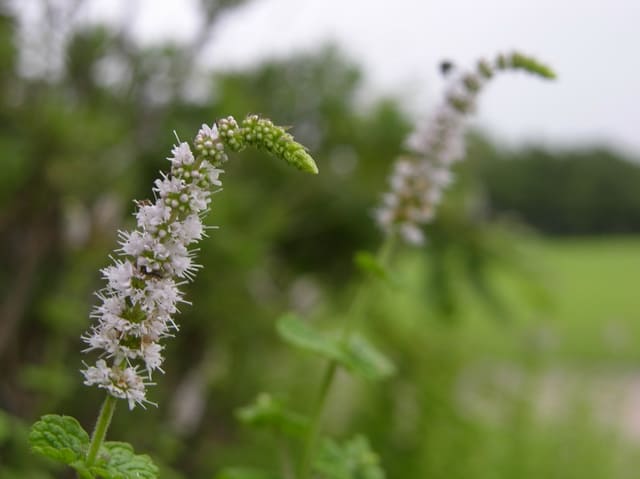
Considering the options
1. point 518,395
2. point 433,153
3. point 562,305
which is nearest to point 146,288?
point 433,153

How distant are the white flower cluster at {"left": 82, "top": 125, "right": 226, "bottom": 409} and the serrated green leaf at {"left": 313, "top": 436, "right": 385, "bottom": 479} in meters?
0.65

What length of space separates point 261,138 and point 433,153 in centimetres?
88

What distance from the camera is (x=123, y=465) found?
966 millimetres

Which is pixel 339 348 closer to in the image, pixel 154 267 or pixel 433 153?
pixel 433 153

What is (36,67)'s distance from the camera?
343 cm

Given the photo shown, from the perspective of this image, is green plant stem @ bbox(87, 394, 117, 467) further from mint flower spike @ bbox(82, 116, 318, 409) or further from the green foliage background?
the green foliage background

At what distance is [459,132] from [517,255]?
2.93 m

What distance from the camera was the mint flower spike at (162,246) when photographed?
0.88 meters

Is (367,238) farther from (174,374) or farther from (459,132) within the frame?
(459,132)

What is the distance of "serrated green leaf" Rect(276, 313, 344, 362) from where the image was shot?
146 centimetres

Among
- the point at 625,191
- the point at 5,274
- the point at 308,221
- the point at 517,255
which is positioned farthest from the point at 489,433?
the point at 625,191

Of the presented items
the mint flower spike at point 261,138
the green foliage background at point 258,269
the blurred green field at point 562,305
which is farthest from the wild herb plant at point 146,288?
the green foliage background at point 258,269

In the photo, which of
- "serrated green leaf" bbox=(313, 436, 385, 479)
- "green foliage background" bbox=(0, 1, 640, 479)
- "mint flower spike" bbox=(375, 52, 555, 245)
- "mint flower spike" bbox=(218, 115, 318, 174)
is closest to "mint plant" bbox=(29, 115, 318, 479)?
"mint flower spike" bbox=(218, 115, 318, 174)

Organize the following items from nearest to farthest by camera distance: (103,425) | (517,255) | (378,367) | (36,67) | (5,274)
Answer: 1. (103,425)
2. (378,367)
3. (36,67)
4. (5,274)
5. (517,255)
